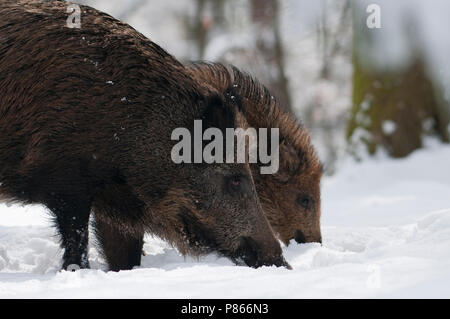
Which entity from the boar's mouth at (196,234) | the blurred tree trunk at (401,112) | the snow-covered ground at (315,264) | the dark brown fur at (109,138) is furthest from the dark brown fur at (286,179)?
the blurred tree trunk at (401,112)

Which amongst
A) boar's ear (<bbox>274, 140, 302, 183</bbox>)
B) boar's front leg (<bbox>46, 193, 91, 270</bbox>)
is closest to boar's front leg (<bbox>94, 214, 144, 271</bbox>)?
boar's front leg (<bbox>46, 193, 91, 270</bbox>)

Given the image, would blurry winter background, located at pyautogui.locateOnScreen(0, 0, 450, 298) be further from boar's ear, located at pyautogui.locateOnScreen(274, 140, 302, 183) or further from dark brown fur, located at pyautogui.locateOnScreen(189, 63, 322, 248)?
boar's ear, located at pyautogui.locateOnScreen(274, 140, 302, 183)

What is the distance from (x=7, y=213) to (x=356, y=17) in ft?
20.0

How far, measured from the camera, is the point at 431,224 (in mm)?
4957

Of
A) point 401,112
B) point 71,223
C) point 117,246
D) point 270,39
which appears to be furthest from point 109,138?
point 270,39

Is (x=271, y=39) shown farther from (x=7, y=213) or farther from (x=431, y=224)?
(x=431, y=224)

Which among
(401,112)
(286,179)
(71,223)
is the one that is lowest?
(71,223)

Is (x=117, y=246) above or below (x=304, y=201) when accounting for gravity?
below

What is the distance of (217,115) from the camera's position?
514 cm

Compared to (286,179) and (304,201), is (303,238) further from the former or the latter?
(286,179)

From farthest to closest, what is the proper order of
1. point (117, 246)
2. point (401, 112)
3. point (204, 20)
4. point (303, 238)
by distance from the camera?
point (204, 20), point (401, 112), point (303, 238), point (117, 246)

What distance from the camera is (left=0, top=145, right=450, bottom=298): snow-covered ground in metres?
3.26

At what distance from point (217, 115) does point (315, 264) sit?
124cm

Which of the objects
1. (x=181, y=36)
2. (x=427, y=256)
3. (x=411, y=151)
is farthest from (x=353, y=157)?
(x=181, y=36)
